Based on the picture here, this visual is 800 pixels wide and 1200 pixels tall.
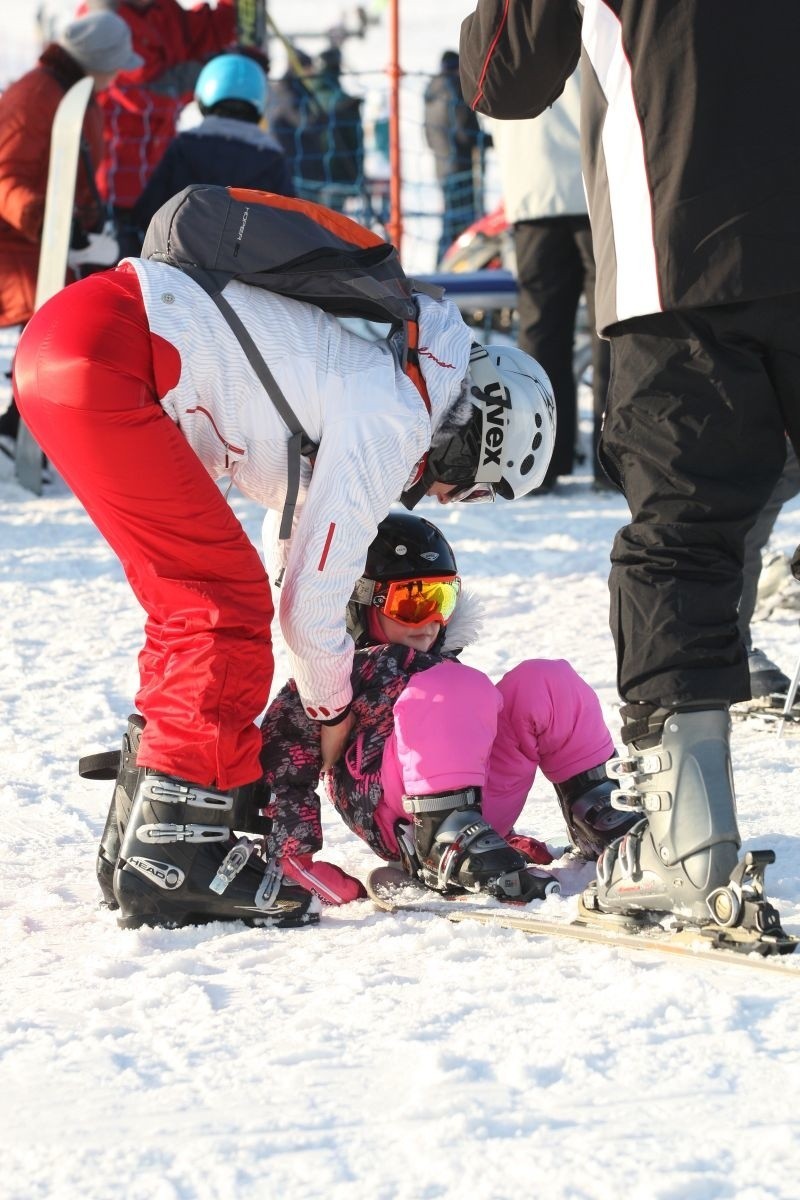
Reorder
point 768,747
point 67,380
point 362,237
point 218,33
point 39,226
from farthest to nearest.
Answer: point 218,33 → point 39,226 → point 768,747 → point 362,237 → point 67,380

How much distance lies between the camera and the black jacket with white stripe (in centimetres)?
217

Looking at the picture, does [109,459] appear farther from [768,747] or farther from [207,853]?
[768,747]

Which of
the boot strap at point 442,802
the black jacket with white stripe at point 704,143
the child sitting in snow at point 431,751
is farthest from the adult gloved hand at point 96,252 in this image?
the black jacket with white stripe at point 704,143

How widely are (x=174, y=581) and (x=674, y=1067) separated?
1.18 m

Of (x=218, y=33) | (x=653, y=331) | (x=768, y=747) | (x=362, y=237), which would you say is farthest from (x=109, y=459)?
(x=218, y=33)

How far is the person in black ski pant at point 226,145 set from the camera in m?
6.99

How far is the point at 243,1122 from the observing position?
5.68ft

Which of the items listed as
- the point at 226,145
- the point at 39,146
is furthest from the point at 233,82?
the point at 39,146

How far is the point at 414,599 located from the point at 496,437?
0.45m

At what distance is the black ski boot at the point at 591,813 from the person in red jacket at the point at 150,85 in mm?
6343

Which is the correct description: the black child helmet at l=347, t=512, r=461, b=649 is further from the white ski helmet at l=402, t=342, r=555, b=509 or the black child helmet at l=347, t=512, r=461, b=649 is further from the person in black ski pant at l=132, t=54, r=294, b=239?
the person in black ski pant at l=132, t=54, r=294, b=239

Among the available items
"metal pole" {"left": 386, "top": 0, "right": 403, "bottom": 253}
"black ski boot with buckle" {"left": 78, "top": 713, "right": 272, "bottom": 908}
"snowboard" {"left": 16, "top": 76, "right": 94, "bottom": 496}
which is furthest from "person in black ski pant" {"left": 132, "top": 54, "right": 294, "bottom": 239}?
"black ski boot with buckle" {"left": 78, "top": 713, "right": 272, "bottom": 908}

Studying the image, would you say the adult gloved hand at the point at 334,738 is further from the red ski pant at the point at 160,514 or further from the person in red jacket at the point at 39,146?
the person in red jacket at the point at 39,146

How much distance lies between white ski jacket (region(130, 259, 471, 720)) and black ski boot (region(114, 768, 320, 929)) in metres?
0.30
